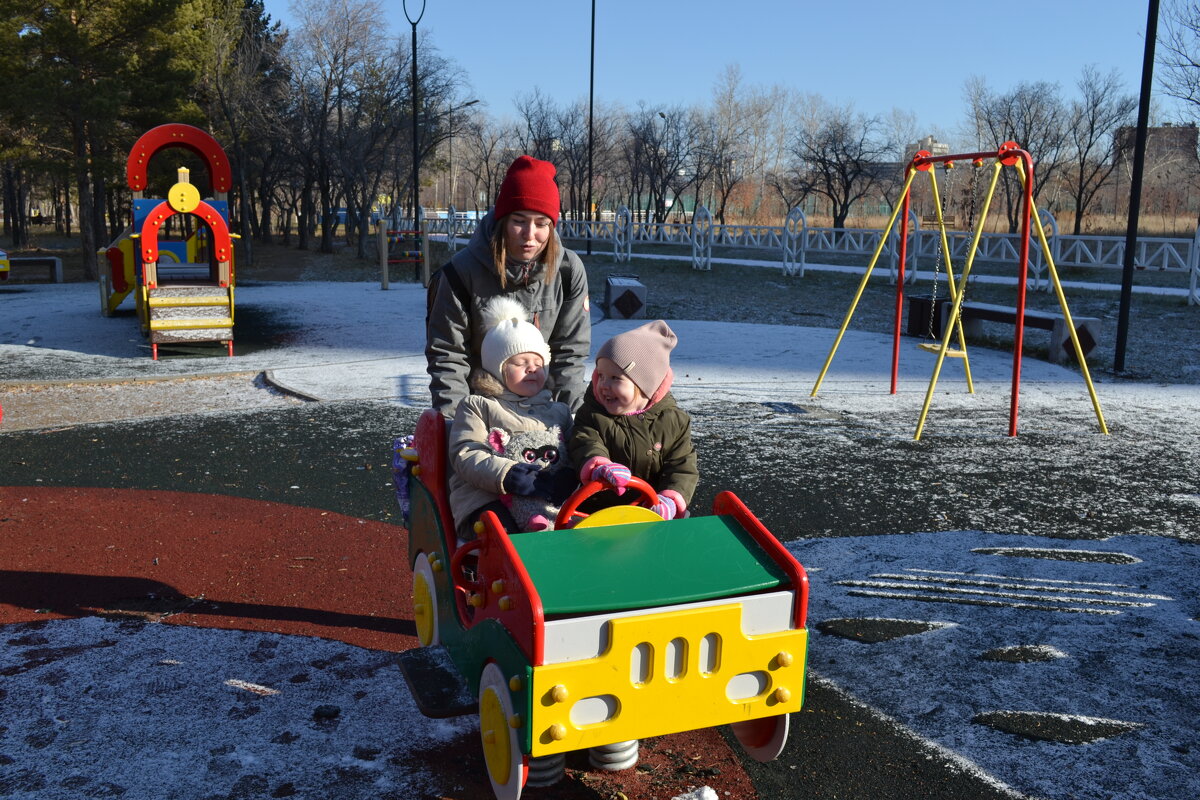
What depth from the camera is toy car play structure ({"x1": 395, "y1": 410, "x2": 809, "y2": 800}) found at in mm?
2258

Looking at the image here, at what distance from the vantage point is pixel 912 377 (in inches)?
380

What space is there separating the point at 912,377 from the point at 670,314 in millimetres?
5943

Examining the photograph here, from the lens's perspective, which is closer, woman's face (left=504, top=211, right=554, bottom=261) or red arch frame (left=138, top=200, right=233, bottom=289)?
woman's face (left=504, top=211, right=554, bottom=261)

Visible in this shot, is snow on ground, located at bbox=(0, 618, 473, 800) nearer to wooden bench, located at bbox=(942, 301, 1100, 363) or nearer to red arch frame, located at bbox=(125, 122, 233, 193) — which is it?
wooden bench, located at bbox=(942, 301, 1100, 363)

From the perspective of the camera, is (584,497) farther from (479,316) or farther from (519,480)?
(479,316)

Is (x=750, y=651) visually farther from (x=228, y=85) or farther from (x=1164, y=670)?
(x=228, y=85)

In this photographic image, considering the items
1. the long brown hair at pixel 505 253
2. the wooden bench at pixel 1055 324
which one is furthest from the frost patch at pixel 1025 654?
the wooden bench at pixel 1055 324

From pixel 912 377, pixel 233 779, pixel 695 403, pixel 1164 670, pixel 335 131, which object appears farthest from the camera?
pixel 335 131

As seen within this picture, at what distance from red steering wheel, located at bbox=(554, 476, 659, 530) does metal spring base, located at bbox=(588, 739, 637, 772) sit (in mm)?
650

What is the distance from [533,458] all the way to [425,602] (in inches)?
29.9

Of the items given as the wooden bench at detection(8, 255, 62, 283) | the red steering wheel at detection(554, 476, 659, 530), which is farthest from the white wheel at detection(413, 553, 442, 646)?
the wooden bench at detection(8, 255, 62, 283)

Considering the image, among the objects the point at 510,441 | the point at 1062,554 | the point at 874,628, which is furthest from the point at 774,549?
the point at 1062,554

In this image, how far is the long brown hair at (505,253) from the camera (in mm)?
3367

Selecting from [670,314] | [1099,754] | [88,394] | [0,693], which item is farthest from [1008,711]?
[670,314]
